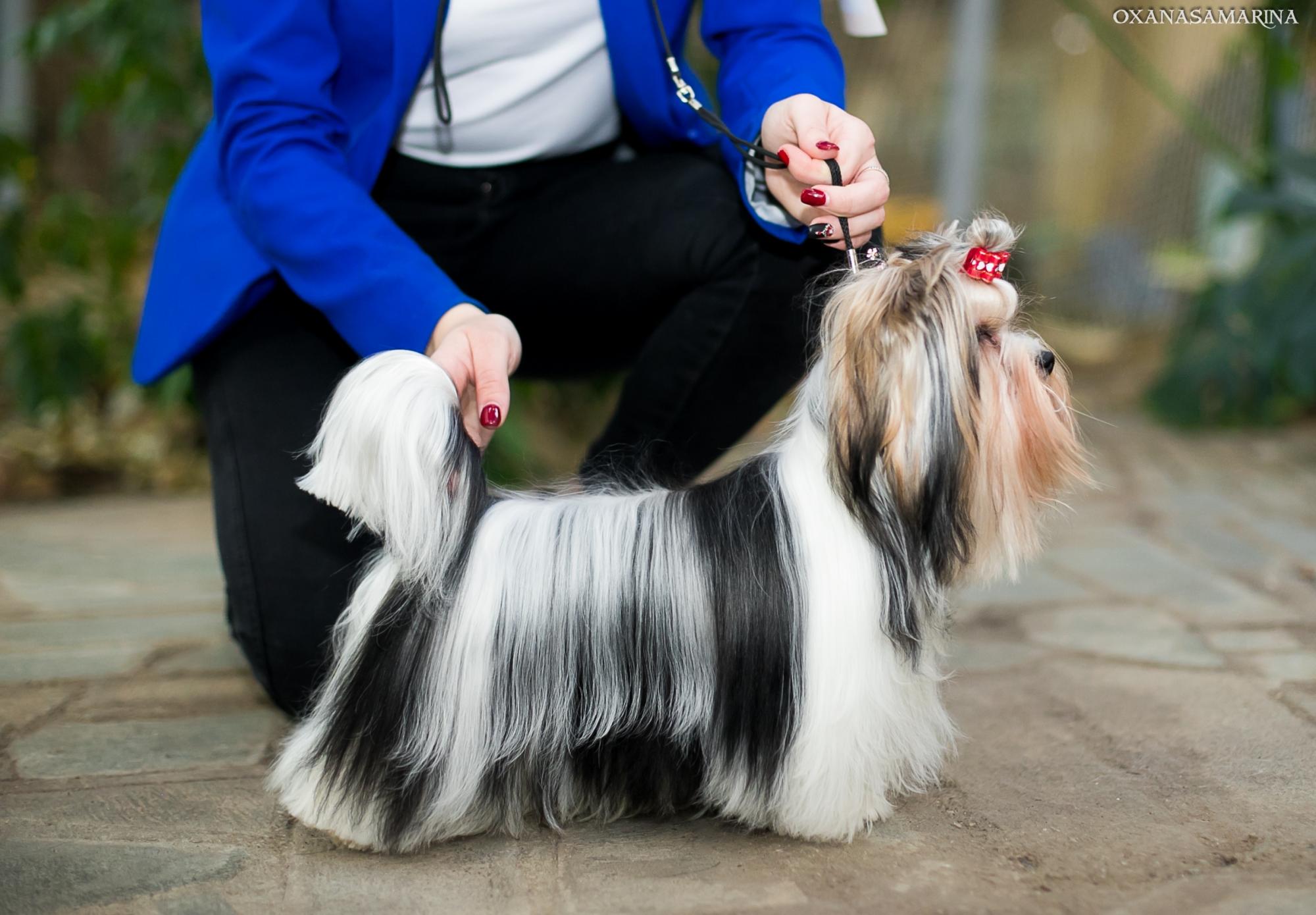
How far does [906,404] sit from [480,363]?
596 mm

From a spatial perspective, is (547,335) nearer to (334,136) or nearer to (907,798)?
(334,136)

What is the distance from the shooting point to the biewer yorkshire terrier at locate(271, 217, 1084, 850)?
1538 millimetres

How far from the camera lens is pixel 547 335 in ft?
7.98

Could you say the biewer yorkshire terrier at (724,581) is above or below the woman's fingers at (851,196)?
below

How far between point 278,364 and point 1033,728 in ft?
4.90

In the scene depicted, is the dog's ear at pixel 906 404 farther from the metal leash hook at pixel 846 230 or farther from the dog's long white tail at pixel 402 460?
the dog's long white tail at pixel 402 460

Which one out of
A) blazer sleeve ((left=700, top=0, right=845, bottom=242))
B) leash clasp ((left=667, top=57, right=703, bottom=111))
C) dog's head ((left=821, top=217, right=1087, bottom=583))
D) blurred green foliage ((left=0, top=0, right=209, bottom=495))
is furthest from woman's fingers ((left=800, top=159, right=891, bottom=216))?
blurred green foliage ((left=0, top=0, right=209, bottom=495))

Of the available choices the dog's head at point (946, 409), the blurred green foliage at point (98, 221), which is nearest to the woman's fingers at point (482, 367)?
the dog's head at point (946, 409)

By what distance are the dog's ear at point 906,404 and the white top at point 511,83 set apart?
950 mm

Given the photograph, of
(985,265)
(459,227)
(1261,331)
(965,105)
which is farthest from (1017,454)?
(965,105)

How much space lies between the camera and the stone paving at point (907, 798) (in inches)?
62.9

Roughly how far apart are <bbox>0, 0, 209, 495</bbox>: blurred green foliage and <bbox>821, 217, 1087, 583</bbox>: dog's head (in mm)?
2479

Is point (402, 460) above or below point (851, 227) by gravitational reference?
below

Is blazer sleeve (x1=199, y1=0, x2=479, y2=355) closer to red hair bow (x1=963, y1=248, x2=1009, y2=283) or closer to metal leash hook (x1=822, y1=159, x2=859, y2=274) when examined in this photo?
metal leash hook (x1=822, y1=159, x2=859, y2=274)
